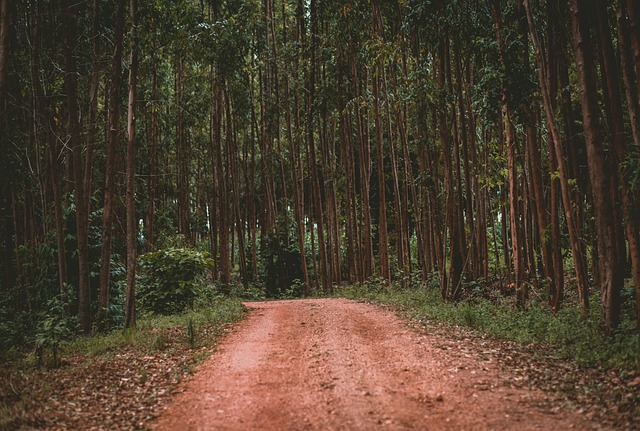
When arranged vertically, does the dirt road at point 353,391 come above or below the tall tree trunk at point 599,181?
below

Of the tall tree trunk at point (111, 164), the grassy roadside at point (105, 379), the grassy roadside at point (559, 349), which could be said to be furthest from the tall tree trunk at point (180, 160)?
the grassy roadside at point (559, 349)

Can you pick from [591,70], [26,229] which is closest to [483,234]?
[591,70]

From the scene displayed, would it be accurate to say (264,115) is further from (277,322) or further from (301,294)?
→ (277,322)

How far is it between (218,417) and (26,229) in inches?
558

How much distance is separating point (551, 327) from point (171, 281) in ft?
34.7

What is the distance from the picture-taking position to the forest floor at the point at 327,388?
510 cm

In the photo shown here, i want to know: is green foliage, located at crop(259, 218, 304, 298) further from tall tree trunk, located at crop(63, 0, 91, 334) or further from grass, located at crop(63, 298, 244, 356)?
tall tree trunk, located at crop(63, 0, 91, 334)

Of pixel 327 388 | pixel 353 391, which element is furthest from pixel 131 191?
pixel 353 391

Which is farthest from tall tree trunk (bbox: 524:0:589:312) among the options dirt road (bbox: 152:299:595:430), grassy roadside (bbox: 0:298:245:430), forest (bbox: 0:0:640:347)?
grassy roadside (bbox: 0:298:245:430)

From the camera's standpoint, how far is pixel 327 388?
241 inches

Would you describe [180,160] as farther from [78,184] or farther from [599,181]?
[599,181]

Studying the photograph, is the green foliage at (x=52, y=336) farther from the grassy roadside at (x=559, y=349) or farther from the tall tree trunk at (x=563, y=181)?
the tall tree trunk at (x=563, y=181)

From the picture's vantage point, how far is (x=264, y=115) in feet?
78.2

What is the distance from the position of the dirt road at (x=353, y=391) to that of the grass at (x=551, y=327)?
1287mm
